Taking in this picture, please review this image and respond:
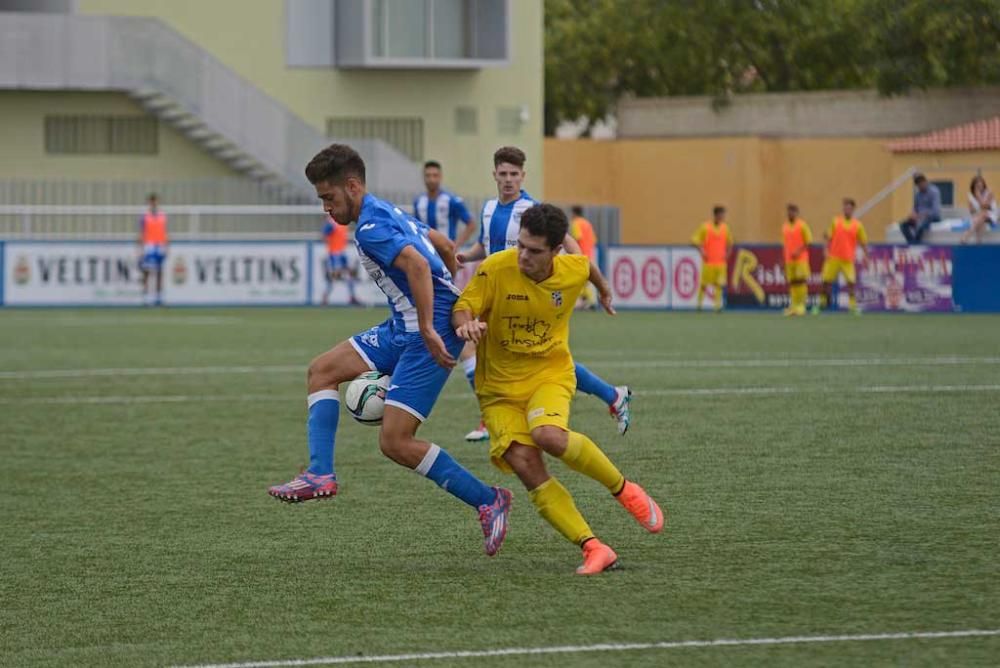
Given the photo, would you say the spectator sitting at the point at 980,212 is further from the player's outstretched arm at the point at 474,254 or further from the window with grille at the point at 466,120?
the player's outstretched arm at the point at 474,254

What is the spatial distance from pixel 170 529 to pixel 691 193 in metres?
48.4

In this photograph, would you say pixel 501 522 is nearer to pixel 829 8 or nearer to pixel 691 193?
pixel 691 193

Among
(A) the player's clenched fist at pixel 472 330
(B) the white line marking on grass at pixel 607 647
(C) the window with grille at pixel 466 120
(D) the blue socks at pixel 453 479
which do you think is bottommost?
(B) the white line marking on grass at pixel 607 647

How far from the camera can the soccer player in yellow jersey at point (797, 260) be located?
33.1 metres

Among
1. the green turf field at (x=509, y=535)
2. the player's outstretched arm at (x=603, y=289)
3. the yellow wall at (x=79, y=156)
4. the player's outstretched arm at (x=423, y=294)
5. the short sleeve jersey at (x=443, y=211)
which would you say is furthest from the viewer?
the yellow wall at (x=79, y=156)

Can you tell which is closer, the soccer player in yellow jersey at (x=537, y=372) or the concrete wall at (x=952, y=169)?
the soccer player in yellow jersey at (x=537, y=372)

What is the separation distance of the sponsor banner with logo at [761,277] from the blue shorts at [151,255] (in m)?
10.2

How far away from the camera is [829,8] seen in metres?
60.4

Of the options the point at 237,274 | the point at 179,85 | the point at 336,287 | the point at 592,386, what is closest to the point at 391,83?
the point at 179,85

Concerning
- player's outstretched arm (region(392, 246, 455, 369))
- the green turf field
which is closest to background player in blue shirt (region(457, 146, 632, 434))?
the green turf field

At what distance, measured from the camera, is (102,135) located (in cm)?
4603

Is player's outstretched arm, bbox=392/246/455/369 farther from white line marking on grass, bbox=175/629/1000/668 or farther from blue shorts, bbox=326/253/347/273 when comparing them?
blue shorts, bbox=326/253/347/273

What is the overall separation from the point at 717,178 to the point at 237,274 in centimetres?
2384

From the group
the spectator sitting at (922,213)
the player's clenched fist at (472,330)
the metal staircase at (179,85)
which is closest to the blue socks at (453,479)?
the player's clenched fist at (472,330)
